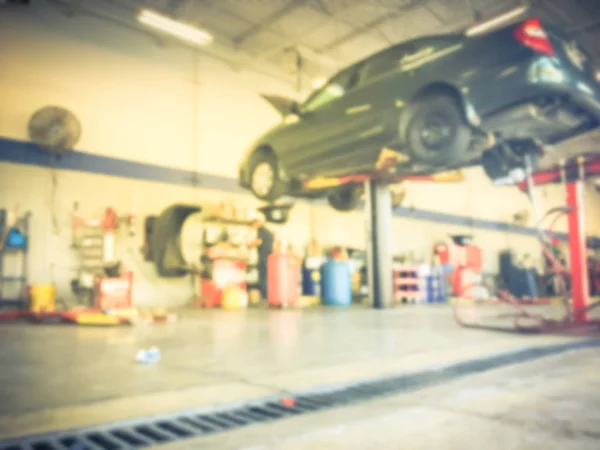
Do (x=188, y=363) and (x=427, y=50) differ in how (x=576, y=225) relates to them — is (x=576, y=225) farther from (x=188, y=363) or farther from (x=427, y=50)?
(x=188, y=363)

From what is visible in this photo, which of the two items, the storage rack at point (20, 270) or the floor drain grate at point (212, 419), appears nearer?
the floor drain grate at point (212, 419)

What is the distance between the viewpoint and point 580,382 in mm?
1476

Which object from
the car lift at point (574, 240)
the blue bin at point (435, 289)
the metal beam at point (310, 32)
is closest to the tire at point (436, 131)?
the car lift at point (574, 240)

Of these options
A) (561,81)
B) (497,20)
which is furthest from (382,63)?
(497,20)

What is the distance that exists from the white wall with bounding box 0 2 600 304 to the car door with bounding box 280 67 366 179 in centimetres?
277

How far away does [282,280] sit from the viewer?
6.31 meters

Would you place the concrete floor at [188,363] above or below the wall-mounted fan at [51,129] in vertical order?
below

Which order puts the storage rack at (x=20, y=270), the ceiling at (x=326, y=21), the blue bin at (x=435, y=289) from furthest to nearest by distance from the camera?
1. the blue bin at (x=435, y=289)
2. the ceiling at (x=326, y=21)
3. the storage rack at (x=20, y=270)

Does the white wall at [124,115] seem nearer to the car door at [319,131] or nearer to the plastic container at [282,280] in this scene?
the plastic container at [282,280]

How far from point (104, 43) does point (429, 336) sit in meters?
7.08

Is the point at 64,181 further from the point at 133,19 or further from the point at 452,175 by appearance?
the point at 452,175

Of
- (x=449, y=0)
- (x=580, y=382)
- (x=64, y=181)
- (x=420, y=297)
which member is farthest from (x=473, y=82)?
(x=64, y=181)

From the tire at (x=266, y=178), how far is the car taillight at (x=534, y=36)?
3514 mm

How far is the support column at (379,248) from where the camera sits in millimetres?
5652
